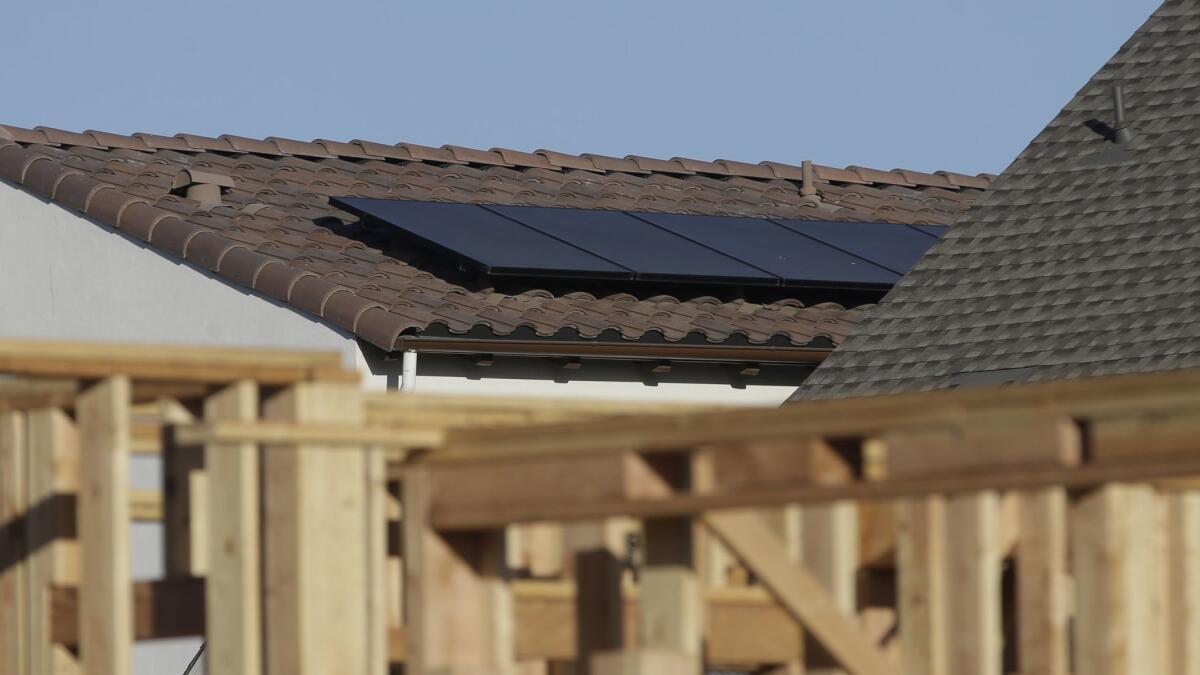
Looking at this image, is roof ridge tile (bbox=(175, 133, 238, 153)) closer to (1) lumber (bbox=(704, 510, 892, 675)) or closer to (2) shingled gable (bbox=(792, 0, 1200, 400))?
(2) shingled gable (bbox=(792, 0, 1200, 400))

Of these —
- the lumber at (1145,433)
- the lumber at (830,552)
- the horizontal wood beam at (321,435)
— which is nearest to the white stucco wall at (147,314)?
the lumber at (830,552)

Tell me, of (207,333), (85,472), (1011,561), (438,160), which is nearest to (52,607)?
(85,472)

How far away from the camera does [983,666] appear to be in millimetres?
6219

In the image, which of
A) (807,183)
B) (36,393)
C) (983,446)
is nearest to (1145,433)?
(983,446)

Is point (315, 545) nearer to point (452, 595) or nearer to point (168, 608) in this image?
point (452, 595)

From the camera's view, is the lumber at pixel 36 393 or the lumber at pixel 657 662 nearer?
the lumber at pixel 657 662

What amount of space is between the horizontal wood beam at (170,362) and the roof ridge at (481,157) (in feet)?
42.7

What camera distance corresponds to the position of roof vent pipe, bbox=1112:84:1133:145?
13180 mm

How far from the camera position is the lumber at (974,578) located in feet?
20.3

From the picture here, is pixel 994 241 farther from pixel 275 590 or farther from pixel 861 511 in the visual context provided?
pixel 275 590

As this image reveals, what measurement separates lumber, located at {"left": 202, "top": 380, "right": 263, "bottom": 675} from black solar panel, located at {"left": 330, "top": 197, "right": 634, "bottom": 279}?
9.34m

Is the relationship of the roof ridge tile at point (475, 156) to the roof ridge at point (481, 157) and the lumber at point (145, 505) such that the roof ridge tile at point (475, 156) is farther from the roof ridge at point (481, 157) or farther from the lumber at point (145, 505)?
the lumber at point (145, 505)

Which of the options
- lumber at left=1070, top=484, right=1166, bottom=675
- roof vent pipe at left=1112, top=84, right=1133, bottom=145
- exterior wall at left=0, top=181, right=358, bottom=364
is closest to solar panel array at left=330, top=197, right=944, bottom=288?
exterior wall at left=0, top=181, right=358, bottom=364

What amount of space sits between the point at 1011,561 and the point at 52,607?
3.65m
